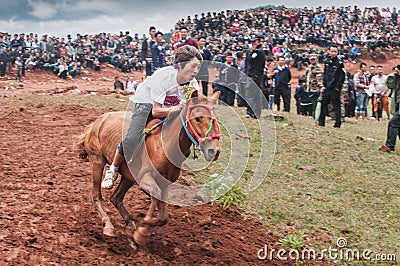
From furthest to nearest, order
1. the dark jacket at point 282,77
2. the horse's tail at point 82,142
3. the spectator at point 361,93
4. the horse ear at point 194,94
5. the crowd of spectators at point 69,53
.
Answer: the crowd of spectators at point 69,53
the spectator at point 361,93
the dark jacket at point 282,77
the horse's tail at point 82,142
the horse ear at point 194,94

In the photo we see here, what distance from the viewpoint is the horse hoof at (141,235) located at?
6.04 m

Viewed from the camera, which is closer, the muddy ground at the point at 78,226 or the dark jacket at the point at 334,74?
the muddy ground at the point at 78,226

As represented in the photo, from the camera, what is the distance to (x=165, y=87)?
5871 mm

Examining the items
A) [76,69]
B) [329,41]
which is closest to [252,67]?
[76,69]

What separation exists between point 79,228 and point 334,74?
10248mm

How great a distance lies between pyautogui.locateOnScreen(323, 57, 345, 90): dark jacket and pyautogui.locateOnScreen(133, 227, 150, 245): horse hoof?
10.1 metres

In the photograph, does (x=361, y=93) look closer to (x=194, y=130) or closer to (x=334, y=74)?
(x=334, y=74)

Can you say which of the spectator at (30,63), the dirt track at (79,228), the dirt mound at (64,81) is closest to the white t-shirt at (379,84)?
the dirt mound at (64,81)

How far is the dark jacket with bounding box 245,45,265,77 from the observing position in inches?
575

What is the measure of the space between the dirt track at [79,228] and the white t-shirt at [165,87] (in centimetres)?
190

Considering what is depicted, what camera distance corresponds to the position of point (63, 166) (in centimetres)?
916

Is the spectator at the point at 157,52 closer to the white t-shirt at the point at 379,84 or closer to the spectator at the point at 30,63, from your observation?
the white t-shirt at the point at 379,84

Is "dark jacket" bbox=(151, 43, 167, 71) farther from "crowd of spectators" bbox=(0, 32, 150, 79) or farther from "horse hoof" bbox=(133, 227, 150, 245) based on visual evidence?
"crowd of spectators" bbox=(0, 32, 150, 79)

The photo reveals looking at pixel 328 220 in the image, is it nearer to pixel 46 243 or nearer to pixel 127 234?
pixel 127 234
